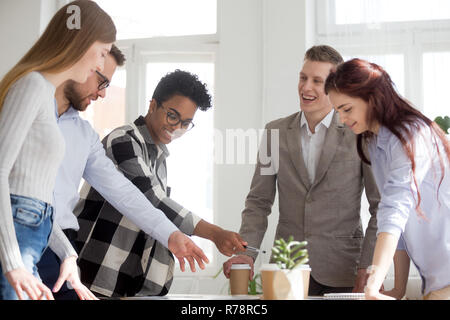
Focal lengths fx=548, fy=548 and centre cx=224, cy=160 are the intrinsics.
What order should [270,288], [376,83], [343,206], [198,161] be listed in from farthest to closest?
1. [198,161]
2. [343,206]
3. [376,83]
4. [270,288]

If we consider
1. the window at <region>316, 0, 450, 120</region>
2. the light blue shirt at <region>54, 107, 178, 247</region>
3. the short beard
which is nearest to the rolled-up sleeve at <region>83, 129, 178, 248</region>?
the light blue shirt at <region>54, 107, 178, 247</region>

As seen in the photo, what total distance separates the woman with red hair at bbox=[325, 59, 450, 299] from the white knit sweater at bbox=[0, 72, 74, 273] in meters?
0.75

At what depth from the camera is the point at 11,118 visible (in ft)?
3.46

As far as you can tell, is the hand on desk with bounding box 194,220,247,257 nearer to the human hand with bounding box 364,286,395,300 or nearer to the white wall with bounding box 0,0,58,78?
the human hand with bounding box 364,286,395,300

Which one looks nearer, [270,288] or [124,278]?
[270,288]

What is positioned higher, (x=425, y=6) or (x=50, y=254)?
(x=425, y=6)

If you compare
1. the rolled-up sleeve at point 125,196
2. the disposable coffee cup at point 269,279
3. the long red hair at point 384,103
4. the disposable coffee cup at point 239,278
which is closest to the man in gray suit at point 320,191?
the disposable coffee cup at point 239,278

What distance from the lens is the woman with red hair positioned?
1305mm

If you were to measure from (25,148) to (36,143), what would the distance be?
24mm

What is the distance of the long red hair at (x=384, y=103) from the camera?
4.56 feet

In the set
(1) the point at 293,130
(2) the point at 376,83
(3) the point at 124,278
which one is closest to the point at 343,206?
(1) the point at 293,130

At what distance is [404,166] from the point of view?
133 cm

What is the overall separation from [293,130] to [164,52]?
1.80m

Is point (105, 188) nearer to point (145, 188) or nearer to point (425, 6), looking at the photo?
point (145, 188)
